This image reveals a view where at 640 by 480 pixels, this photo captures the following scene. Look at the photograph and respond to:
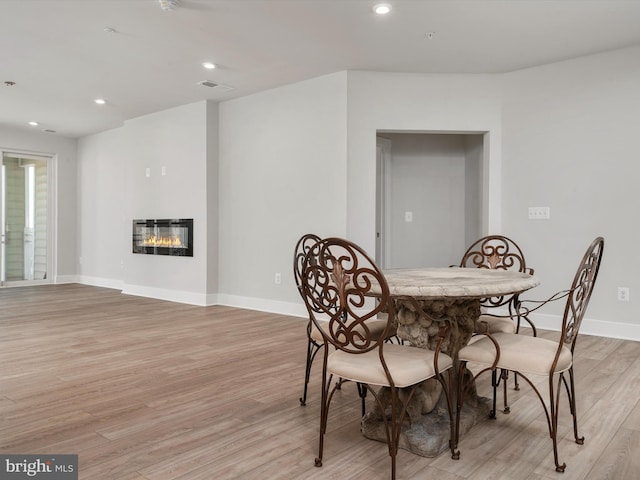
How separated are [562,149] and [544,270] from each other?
A: 3.91 feet

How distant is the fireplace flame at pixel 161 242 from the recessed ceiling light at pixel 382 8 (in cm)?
401

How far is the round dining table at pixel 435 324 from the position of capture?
1.85 meters

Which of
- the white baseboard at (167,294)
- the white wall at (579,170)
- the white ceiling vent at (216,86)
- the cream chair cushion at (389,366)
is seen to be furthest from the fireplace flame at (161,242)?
the cream chair cushion at (389,366)

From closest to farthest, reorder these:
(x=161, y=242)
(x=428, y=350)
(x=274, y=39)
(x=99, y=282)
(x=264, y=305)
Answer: (x=428, y=350) → (x=274, y=39) → (x=264, y=305) → (x=161, y=242) → (x=99, y=282)

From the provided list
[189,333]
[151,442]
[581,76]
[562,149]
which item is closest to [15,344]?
[189,333]

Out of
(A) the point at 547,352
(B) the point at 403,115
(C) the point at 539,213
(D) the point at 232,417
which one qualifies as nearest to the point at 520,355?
(A) the point at 547,352

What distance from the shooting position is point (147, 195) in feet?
22.2

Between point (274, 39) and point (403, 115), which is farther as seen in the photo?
point (403, 115)

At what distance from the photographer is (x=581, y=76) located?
14.3ft

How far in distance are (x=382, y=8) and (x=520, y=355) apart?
264 cm

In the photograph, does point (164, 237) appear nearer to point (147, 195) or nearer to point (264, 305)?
point (147, 195)

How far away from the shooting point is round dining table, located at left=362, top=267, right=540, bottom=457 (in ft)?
6.08

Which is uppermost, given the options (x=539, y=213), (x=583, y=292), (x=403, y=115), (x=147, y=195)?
(x=403, y=115)

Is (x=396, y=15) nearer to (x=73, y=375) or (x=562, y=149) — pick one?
(x=562, y=149)
